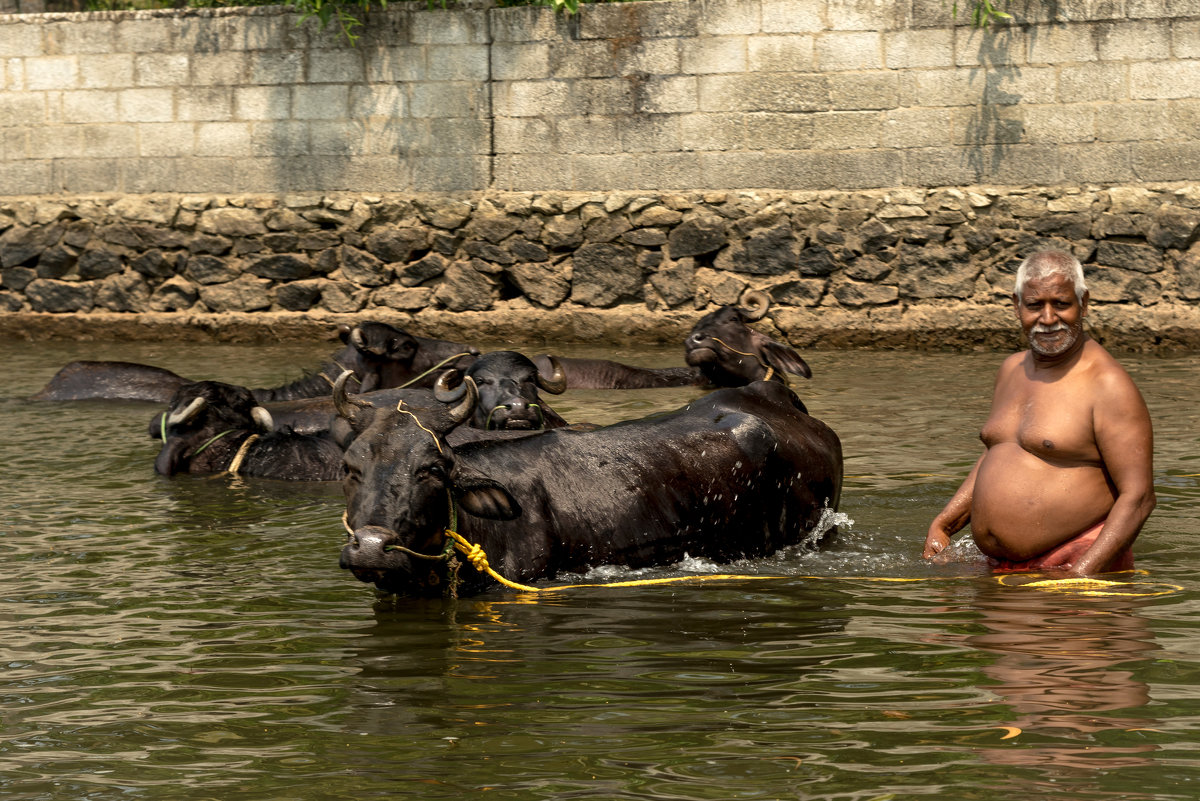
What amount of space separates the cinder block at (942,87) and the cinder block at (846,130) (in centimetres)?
32

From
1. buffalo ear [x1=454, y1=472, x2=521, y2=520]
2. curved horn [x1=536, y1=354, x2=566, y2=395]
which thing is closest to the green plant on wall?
curved horn [x1=536, y1=354, x2=566, y2=395]

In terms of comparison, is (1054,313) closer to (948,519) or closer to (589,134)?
(948,519)

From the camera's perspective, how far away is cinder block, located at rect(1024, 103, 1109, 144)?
1288 centimetres

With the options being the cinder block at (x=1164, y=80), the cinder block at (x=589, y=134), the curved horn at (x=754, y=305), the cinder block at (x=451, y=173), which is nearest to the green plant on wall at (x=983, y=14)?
the cinder block at (x=1164, y=80)

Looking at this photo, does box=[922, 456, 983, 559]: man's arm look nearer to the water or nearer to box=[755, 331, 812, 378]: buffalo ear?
the water

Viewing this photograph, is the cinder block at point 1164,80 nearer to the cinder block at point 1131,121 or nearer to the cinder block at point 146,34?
the cinder block at point 1131,121

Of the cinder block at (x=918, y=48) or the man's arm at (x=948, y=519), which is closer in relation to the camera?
the man's arm at (x=948, y=519)

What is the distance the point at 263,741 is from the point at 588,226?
1010 centimetres

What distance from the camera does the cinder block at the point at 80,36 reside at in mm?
14930

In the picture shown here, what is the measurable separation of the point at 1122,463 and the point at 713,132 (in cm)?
850

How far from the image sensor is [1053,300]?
5.96 metres

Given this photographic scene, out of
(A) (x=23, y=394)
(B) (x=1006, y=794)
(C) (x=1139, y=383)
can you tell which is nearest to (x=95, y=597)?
(B) (x=1006, y=794)

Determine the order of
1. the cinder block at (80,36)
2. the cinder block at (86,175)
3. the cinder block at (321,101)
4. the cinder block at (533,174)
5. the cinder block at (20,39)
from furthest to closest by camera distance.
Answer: the cinder block at (86,175)
the cinder block at (20,39)
the cinder block at (80,36)
the cinder block at (321,101)
the cinder block at (533,174)

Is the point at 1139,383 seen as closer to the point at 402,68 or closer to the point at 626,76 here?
the point at 626,76
